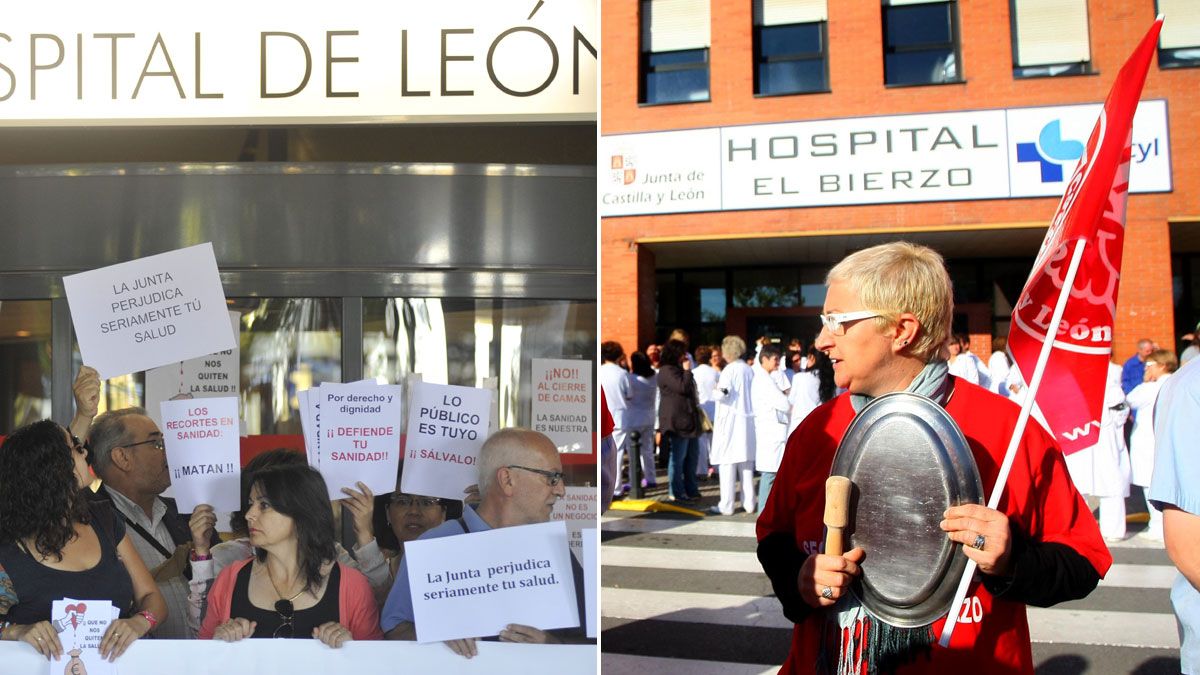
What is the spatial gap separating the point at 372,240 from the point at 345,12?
0.73 meters

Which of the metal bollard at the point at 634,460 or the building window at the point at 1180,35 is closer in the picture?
the metal bollard at the point at 634,460

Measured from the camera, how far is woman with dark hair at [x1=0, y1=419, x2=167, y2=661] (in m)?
3.05

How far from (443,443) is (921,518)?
1.72 m

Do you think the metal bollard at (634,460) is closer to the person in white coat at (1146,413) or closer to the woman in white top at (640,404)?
the woman in white top at (640,404)

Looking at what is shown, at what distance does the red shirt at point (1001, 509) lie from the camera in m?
1.93

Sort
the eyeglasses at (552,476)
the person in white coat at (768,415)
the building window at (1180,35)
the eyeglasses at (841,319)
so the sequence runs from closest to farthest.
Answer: the eyeglasses at (841,319) < the eyeglasses at (552,476) < the person in white coat at (768,415) < the building window at (1180,35)

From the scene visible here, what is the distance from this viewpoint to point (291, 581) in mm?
3119

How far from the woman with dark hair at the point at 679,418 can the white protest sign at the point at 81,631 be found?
754 cm

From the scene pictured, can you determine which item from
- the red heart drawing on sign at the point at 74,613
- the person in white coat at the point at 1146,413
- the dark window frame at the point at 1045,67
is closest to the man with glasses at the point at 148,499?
the red heart drawing on sign at the point at 74,613

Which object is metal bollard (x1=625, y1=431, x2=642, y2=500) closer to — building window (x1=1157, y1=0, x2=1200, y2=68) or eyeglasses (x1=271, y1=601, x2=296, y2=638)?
eyeglasses (x1=271, y1=601, x2=296, y2=638)

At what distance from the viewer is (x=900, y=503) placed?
1.88 metres

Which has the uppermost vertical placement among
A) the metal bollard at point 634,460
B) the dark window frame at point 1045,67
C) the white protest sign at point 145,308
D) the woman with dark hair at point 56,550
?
the dark window frame at point 1045,67

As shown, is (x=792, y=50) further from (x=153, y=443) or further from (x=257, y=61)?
(x=153, y=443)

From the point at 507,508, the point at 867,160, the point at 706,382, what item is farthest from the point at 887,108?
the point at 507,508
